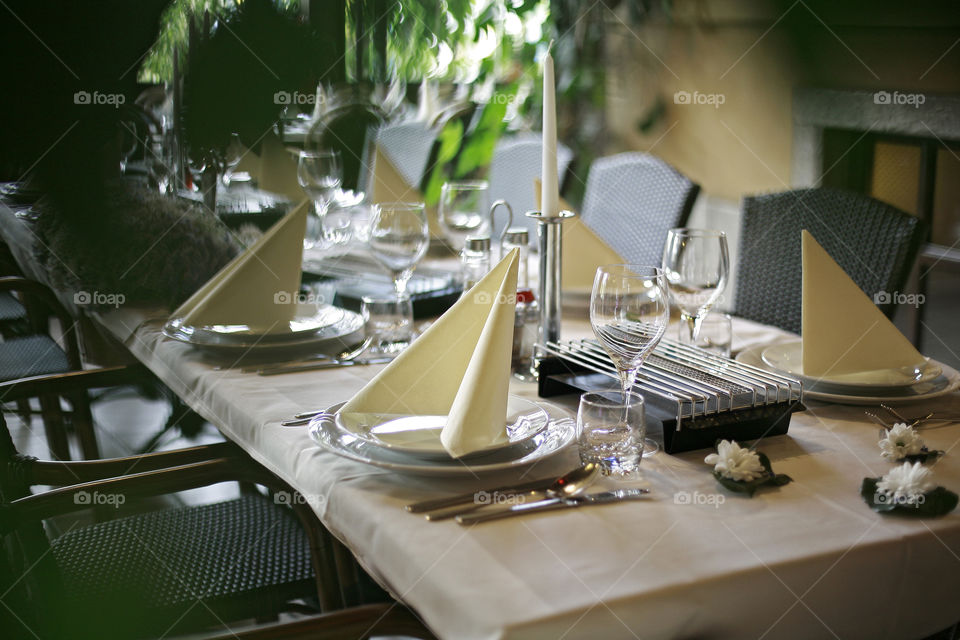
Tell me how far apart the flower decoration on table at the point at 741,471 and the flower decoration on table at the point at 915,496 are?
0.32 feet

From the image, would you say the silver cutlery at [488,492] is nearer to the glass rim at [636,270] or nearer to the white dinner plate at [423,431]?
the white dinner plate at [423,431]

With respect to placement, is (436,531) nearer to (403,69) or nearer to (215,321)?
(215,321)

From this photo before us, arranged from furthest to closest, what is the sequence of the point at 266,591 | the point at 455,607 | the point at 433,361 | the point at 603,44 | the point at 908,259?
the point at 603,44, the point at 908,259, the point at 266,591, the point at 433,361, the point at 455,607

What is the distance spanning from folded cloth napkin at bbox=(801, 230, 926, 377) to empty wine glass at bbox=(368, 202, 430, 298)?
21.9 inches

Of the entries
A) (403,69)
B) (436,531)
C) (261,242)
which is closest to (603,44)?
(403,69)

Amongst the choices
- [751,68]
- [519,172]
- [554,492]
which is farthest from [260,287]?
[751,68]

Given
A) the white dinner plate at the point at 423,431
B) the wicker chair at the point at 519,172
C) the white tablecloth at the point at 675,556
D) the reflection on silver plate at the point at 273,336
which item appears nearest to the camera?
the white tablecloth at the point at 675,556

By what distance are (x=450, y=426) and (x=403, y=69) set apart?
1626 mm

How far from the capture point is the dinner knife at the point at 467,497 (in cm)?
81

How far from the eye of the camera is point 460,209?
170 cm

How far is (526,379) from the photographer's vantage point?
1.21 metres

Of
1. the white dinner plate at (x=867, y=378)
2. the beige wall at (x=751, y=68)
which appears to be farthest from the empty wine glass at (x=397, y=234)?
the beige wall at (x=751, y=68)

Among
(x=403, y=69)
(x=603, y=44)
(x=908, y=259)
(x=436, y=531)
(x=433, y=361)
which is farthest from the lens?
(x=603, y=44)

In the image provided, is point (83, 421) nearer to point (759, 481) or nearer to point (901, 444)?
point (759, 481)
